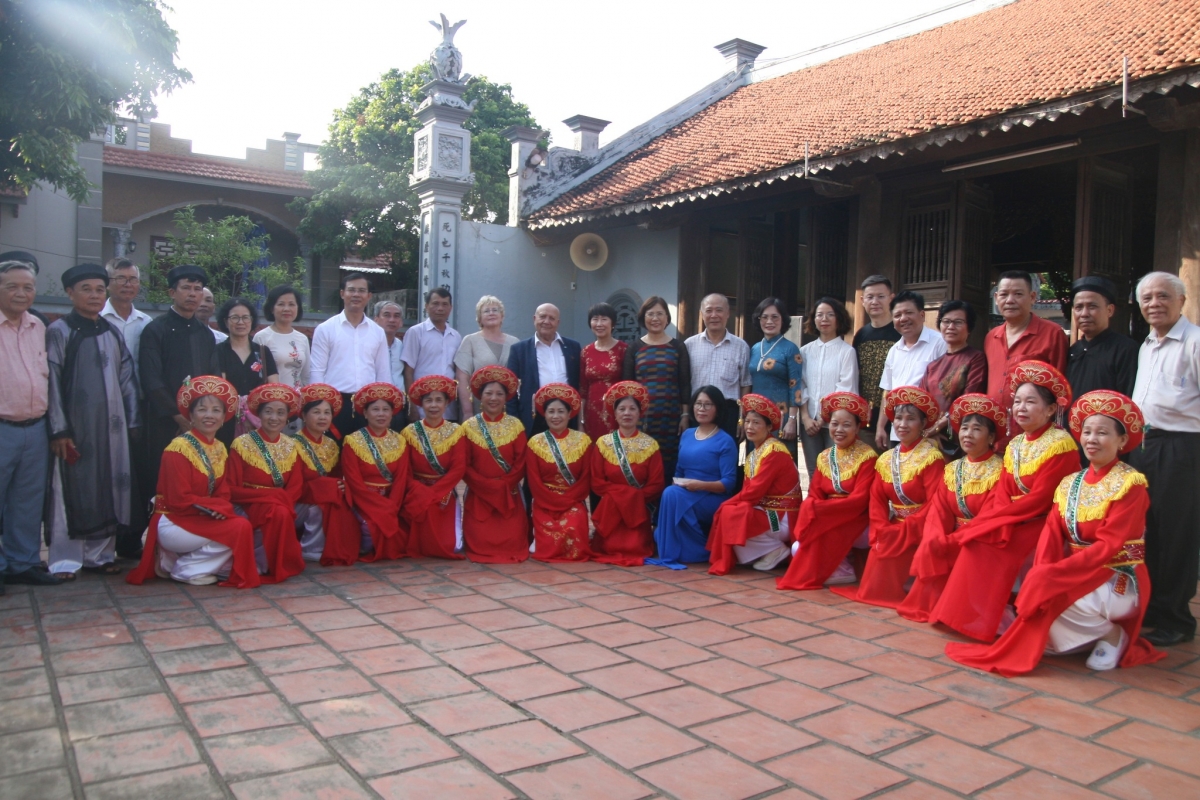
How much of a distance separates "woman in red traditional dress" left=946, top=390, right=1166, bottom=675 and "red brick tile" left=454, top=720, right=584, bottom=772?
188 cm

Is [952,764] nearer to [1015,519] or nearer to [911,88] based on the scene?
[1015,519]

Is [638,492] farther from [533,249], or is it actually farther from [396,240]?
[396,240]

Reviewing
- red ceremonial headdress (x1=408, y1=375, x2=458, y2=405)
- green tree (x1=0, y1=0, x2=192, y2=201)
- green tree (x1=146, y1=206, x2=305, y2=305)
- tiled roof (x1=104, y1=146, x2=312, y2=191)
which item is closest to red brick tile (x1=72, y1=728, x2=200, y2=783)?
red ceremonial headdress (x1=408, y1=375, x2=458, y2=405)

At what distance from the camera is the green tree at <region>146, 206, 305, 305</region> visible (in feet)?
54.3

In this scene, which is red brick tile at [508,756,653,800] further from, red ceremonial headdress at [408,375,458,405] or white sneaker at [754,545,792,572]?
red ceremonial headdress at [408,375,458,405]

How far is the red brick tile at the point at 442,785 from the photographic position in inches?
97.6

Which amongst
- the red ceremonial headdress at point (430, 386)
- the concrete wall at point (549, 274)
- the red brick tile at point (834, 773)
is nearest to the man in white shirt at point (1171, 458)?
the red brick tile at point (834, 773)

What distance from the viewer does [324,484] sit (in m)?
5.41

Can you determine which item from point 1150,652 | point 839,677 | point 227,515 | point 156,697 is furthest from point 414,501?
point 1150,652

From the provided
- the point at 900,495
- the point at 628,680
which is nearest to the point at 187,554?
the point at 628,680

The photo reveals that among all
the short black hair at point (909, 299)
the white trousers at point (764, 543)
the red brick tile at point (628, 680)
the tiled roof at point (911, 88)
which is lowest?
the red brick tile at point (628, 680)

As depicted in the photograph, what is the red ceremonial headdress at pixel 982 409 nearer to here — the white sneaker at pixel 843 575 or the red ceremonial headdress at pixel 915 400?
the red ceremonial headdress at pixel 915 400

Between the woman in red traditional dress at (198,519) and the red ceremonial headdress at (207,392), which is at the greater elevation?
the red ceremonial headdress at (207,392)

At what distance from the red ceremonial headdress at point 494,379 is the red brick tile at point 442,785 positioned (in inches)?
133
